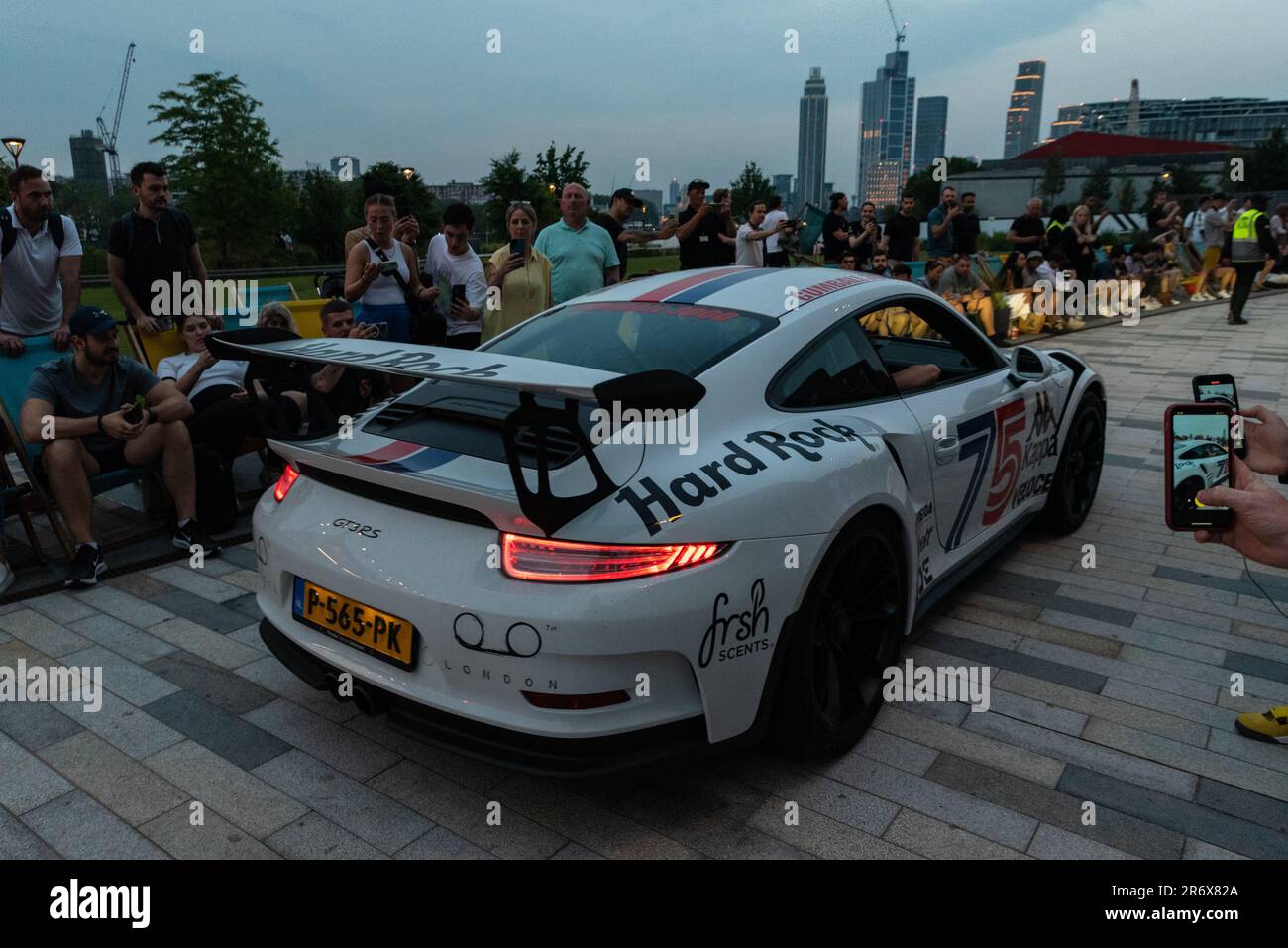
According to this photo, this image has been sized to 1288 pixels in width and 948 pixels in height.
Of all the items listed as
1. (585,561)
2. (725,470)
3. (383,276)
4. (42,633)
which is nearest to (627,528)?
(585,561)

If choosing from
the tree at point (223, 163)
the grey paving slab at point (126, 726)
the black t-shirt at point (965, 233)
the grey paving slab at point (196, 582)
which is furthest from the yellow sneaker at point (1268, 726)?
the tree at point (223, 163)

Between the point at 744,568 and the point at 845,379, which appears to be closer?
the point at 744,568

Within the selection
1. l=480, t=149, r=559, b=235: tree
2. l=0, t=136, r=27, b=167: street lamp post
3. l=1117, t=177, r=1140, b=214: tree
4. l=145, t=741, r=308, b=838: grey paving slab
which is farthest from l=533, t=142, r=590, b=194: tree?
l=1117, t=177, r=1140, b=214: tree

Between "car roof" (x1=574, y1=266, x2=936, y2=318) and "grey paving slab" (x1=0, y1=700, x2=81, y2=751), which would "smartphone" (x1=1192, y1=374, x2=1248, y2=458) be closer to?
"car roof" (x1=574, y1=266, x2=936, y2=318)

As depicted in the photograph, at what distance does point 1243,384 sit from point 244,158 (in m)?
46.1

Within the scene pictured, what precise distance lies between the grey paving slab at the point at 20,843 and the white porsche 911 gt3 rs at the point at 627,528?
80 centimetres

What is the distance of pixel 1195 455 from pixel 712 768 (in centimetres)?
170

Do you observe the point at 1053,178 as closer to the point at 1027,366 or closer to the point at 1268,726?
the point at 1027,366

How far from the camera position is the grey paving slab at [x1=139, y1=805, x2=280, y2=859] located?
2.42m

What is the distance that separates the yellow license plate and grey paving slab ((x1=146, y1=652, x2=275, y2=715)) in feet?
2.65

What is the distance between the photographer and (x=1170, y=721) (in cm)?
314

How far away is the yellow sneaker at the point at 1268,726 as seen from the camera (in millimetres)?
2986

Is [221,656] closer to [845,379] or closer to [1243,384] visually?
[845,379]
